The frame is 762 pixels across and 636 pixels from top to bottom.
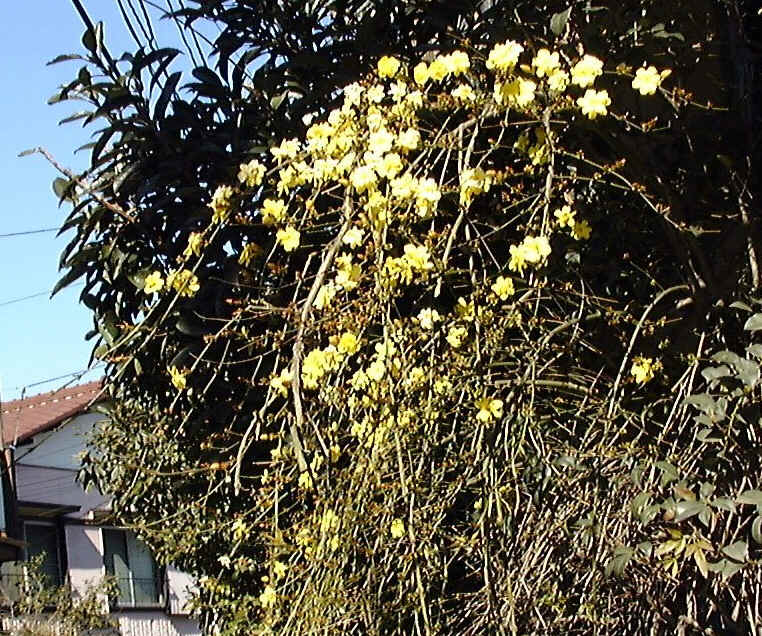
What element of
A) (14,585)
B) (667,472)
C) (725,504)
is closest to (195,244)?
(667,472)

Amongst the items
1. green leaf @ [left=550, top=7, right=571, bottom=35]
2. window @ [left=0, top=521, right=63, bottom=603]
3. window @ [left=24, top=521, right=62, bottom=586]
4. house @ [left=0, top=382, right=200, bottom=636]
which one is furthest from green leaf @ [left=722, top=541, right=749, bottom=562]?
window @ [left=24, top=521, right=62, bottom=586]

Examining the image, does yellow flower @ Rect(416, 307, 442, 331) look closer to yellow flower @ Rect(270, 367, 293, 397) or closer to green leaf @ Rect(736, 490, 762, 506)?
yellow flower @ Rect(270, 367, 293, 397)

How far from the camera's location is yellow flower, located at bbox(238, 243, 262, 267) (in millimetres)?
3166

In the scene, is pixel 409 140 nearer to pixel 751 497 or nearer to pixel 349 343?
pixel 349 343

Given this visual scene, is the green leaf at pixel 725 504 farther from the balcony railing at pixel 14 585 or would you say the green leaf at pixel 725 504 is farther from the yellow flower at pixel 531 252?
the balcony railing at pixel 14 585

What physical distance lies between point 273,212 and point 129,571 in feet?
51.7

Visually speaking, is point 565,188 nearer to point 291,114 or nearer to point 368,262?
point 368,262

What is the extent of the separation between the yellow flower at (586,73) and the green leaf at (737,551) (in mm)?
958

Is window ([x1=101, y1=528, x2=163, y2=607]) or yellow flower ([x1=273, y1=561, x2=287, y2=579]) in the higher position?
yellow flower ([x1=273, y1=561, x2=287, y2=579])

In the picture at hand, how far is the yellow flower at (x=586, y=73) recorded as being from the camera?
2635 mm

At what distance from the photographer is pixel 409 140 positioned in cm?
273

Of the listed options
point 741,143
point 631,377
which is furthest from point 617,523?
point 741,143

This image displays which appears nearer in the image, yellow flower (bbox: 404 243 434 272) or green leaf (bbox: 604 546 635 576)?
green leaf (bbox: 604 546 635 576)

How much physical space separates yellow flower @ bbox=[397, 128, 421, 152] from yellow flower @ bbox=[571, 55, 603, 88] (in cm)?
35
